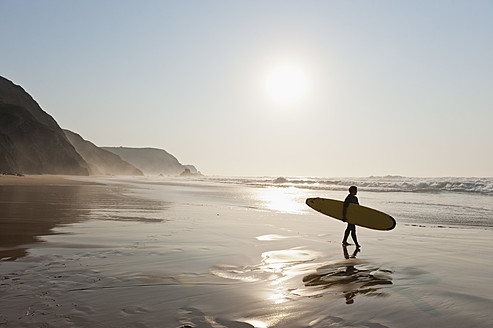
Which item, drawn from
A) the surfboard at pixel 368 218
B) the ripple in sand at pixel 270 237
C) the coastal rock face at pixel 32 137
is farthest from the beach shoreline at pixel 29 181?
the surfboard at pixel 368 218

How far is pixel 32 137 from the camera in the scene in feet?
234

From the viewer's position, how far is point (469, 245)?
10531 mm

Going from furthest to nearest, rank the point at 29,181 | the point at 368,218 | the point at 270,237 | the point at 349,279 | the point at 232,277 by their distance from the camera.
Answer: the point at 29,181 < the point at 368,218 < the point at 270,237 < the point at 349,279 < the point at 232,277

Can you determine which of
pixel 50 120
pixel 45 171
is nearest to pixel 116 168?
pixel 50 120

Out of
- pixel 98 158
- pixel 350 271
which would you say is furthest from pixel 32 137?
pixel 350 271

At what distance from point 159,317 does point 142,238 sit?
5.84 meters

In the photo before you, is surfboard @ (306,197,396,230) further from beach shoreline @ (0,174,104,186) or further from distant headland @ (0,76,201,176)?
distant headland @ (0,76,201,176)

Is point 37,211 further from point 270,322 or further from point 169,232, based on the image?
point 270,322

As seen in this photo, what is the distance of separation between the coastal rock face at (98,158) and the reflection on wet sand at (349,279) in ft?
414

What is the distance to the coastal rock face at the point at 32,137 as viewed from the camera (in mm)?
66250

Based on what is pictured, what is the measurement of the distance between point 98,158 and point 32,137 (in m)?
69.8

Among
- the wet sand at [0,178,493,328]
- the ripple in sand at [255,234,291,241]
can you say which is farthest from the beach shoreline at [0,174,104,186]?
the ripple in sand at [255,234,291,241]

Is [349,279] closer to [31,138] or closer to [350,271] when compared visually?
[350,271]

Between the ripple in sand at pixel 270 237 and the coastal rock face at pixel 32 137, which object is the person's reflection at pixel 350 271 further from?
the coastal rock face at pixel 32 137
